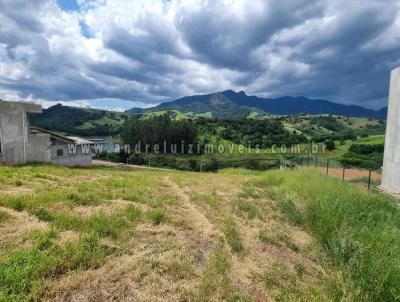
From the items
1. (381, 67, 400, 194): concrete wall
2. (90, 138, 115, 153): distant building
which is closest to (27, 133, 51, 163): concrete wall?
(90, 138, 115, 153): distant building

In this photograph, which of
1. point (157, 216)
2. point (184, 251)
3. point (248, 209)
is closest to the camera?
point (184, 251)

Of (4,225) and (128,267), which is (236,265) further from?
(4,225)

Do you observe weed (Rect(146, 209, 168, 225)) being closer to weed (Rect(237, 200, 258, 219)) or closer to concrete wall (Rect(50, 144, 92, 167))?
weed (Rect(237, 200, 258, 219))

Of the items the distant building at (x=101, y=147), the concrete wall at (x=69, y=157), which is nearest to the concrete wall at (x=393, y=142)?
the concrete wall at (x=69, y=157)

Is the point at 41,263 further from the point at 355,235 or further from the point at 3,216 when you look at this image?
the point at 355,235

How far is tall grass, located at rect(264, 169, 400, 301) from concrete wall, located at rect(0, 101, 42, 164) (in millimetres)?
19722

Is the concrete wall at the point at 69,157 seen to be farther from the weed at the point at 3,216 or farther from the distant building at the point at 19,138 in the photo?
the weed at the point at 3,216

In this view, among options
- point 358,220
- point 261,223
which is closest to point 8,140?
point 261,223

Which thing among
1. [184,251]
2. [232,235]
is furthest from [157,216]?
[232,235]

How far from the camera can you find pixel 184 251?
14.5ft

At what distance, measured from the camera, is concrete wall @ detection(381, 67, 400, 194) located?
1413 cm

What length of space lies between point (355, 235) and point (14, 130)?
2277 cm

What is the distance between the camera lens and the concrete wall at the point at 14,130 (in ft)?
61.4

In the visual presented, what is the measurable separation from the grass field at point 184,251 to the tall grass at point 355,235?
27 mm
